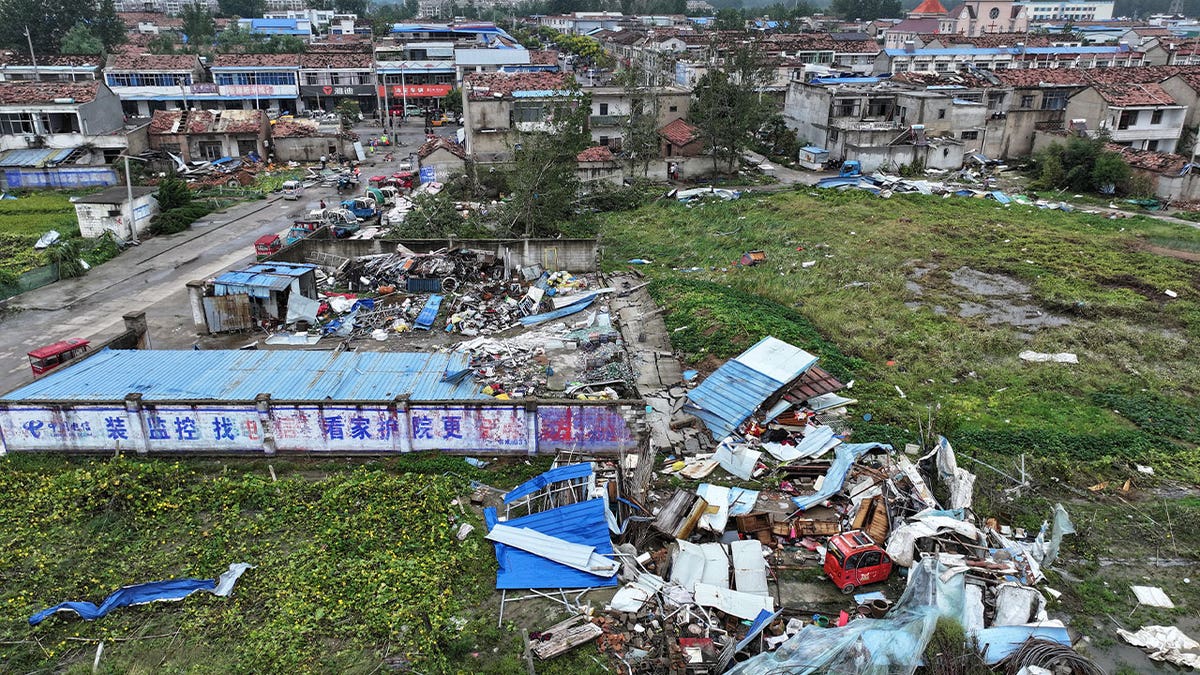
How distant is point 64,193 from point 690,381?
39.2 metres

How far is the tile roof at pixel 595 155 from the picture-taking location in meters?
40.2

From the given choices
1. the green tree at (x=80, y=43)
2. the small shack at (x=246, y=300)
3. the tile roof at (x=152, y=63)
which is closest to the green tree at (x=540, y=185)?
the small shack at (x=246, y=300)

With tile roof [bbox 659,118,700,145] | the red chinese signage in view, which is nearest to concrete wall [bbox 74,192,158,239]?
tile roof [bbox 659,118,700,145]

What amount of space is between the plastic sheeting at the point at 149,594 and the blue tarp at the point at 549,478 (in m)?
4.83

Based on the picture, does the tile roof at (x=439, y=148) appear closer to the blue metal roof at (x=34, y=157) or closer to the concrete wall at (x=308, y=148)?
the concrete wall at (x=308, y=148)

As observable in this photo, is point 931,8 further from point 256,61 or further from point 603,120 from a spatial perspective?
point 256,61

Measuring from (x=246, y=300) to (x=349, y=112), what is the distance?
43.9 metres

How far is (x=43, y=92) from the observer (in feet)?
145

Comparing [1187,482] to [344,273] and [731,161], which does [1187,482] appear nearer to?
[344,273]

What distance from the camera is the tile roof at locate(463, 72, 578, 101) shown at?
147 feet

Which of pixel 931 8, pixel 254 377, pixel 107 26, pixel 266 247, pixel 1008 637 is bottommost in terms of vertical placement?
pixel 1008 637

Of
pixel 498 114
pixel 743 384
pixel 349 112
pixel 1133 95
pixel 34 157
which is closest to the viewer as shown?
pixel 743 384

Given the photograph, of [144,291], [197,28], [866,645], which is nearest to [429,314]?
[144,291]

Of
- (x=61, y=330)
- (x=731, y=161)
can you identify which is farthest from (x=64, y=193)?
(x=731, y=161)
